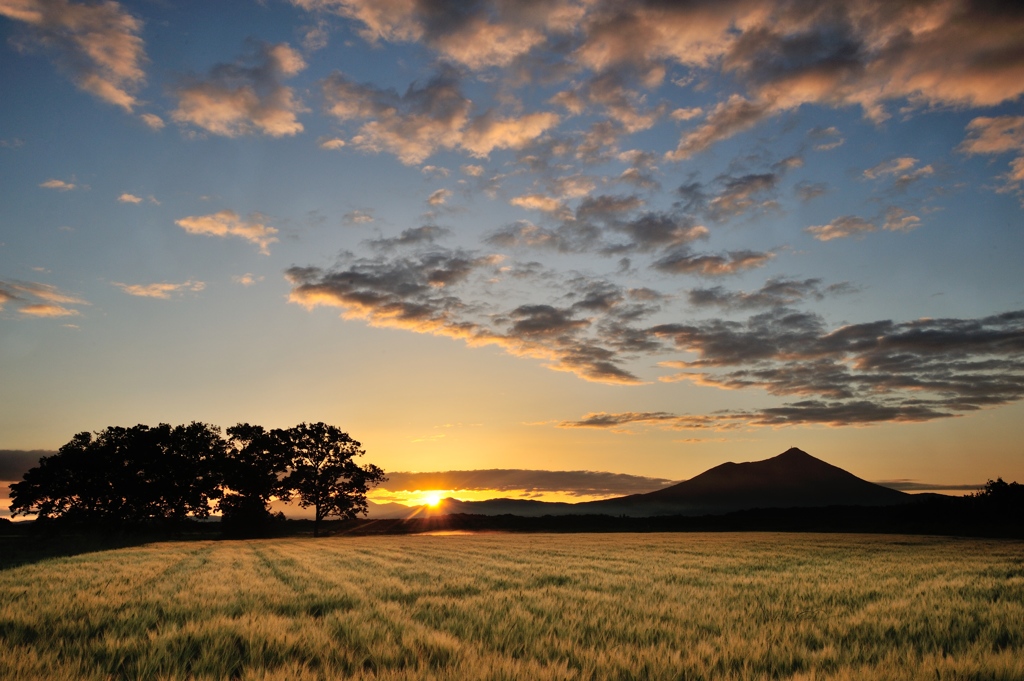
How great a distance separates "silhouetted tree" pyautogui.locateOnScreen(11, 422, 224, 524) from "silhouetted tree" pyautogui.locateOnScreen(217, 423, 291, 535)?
1993 millimetres

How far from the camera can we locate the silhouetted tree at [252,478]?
2731 inches

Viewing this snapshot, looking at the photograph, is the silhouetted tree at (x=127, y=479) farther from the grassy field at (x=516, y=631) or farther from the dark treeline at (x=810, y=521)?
the grassy field at (x=516, y=631)

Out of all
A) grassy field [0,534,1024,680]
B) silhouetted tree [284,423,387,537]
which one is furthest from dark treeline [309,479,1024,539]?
grassy field [0,534,1024,680]

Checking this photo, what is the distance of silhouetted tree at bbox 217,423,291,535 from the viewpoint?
69.4 meters

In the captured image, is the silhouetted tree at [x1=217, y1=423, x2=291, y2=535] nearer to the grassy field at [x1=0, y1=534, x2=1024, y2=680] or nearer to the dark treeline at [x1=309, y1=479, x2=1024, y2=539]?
the dark treeline at [x1=309, y1=479, x2=1024, y2=539]

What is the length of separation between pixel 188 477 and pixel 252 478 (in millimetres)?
6994

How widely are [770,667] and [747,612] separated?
345cm

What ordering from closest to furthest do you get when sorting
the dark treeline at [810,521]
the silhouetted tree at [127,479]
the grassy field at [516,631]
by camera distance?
the grassy field at [516,631]
the silhouetted tree at [127,479]
the dark treeline at [810,521]

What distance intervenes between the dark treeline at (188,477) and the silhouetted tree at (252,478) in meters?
0.11

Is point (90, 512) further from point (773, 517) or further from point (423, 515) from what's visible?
point (773, 517)

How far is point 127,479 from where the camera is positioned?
64.1 m

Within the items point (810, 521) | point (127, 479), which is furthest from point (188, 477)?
point (810, 521)

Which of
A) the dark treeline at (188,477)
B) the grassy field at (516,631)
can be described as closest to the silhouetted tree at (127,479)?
the dark treeline at (188,477)

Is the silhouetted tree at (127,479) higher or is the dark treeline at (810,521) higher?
the silhouetted tree at (127,479)
